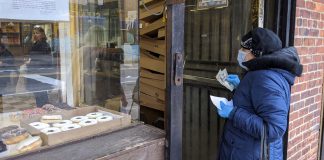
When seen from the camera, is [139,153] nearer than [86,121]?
Yes

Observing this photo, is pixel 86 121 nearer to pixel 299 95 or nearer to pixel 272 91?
pixel 272 91

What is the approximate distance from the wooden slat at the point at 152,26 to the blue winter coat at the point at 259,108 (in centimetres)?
118

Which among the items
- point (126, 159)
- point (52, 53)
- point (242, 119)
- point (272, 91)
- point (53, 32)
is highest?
point (53, 32)

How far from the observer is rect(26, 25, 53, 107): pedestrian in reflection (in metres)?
2.70

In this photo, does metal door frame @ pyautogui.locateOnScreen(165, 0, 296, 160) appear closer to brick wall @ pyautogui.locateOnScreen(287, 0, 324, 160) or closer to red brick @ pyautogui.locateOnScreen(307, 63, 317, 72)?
brick wall @ pyautogui.locateOnScreen(287, 0, 324, 160)

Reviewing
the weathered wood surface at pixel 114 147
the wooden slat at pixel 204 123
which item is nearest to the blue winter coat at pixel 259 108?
the weathered wood surface at pixel 114 147

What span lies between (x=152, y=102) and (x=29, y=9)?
151 centimetres

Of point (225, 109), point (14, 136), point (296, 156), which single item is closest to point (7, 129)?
point (14, 136)

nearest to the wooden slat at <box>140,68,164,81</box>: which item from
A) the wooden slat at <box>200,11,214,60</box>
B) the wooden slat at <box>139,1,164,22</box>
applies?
the wooden slat at <box>139,1,164,22</box>

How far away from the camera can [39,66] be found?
282cm

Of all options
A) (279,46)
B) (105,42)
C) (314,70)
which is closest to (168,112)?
(279,46)

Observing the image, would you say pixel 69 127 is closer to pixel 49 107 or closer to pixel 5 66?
pixel 49 107

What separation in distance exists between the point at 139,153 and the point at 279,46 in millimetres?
1194

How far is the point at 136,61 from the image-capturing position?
8.86ft
